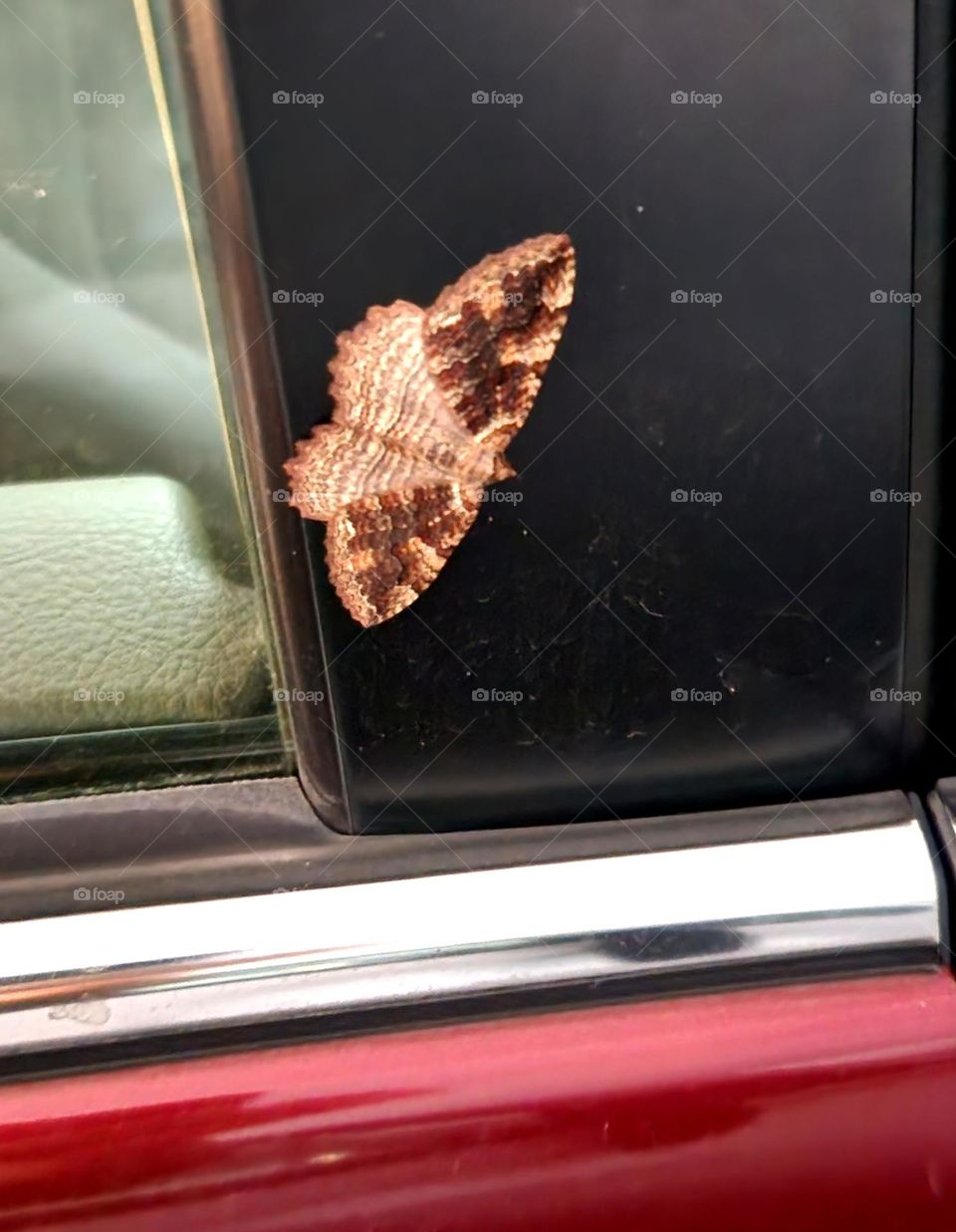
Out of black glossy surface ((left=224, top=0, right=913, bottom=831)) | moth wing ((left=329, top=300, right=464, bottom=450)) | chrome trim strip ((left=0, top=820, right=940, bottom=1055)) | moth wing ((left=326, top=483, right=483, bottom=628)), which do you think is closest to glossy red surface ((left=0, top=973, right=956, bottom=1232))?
chrome trim strip ((left=0, top=820, right=940, bottom=1055))

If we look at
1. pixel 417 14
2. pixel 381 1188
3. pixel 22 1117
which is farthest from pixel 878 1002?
pixel 417 14

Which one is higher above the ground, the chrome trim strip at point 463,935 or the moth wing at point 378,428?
the moth wing at point 378,428

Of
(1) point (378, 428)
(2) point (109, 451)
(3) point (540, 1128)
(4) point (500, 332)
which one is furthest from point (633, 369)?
(3) point (540, 1128)

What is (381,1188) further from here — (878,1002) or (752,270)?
(752,270)

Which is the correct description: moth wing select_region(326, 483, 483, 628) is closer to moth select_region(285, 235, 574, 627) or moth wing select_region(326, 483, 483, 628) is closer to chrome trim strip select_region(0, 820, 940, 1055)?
moth select_region(285, 235, 574, 627)

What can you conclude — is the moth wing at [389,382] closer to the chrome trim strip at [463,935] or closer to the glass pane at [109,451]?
the glass pane at [109,451]

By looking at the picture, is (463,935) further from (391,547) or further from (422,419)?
(422,419)

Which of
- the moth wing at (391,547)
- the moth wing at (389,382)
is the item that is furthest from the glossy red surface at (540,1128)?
the moth wing at (389,382)
